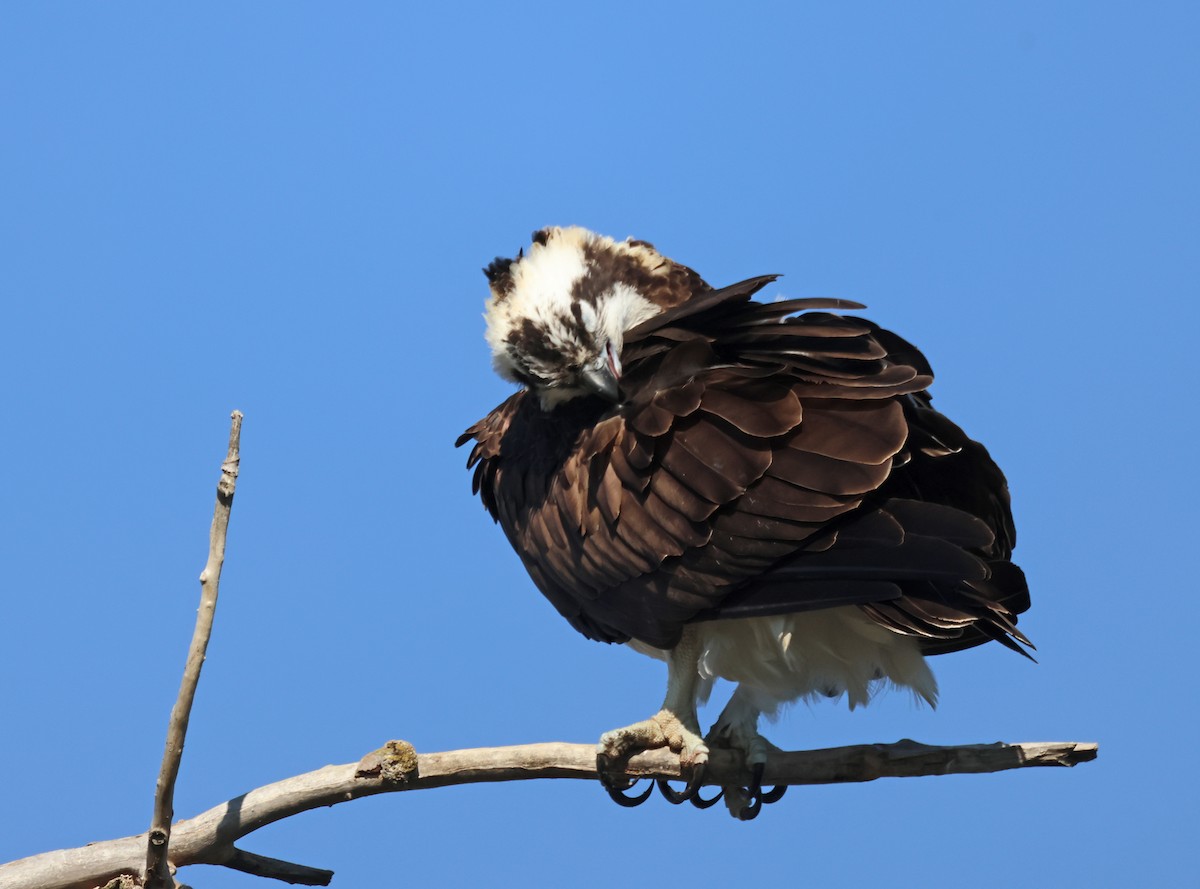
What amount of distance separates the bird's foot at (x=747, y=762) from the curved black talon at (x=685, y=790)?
0.11 meters

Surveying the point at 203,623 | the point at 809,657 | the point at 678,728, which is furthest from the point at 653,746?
the point at 203,623

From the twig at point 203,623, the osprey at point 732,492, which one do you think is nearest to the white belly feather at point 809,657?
the osprey at point 732,492

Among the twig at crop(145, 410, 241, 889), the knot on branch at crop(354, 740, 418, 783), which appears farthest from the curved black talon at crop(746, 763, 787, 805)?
the twig at crop(145, 410, 241, 889)

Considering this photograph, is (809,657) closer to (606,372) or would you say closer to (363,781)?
(606,372)

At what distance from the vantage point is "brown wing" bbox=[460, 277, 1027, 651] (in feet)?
11.4

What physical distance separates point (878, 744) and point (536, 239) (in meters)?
1.76

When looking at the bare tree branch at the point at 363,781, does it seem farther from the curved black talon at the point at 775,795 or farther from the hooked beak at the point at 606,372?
the hooked beak at the point at 606,372

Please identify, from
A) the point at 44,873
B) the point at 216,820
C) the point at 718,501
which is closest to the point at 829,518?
the point at 718,501

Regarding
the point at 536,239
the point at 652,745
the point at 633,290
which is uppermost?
the point at 536,239

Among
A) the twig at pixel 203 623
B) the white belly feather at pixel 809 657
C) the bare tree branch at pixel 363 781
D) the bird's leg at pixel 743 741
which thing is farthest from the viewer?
the bird's leg at pixel 743 741

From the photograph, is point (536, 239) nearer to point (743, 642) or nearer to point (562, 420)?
point (562, 420)

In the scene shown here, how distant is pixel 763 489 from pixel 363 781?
4.22 ft

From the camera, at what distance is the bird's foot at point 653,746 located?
3.89m

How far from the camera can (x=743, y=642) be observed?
3.94 meters
